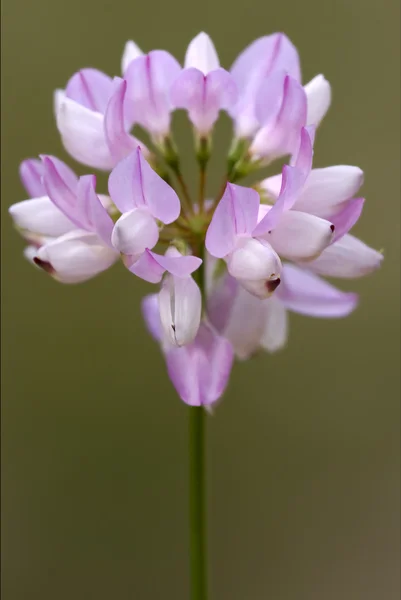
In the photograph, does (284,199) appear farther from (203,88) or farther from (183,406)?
(183,406)

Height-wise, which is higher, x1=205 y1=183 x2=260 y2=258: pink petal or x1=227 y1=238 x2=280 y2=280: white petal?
x1=205 y1=183 x2=260 y2=258: pink petal

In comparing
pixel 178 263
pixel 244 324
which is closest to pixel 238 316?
pixel 244 324

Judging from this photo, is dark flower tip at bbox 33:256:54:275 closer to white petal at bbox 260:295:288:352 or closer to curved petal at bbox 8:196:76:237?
curved petal at bbox 8:196:76:237

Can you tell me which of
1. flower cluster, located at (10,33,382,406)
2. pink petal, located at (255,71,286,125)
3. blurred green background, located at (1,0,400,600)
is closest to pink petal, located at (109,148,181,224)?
flower cluster, located at (10,33,382,406)

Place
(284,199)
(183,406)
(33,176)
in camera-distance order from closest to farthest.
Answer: (284,199), (33,176), (183,406)

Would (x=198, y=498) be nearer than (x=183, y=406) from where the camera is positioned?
Yes

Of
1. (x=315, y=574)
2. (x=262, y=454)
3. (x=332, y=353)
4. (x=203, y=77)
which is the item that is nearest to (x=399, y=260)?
(x=332, y=353)
